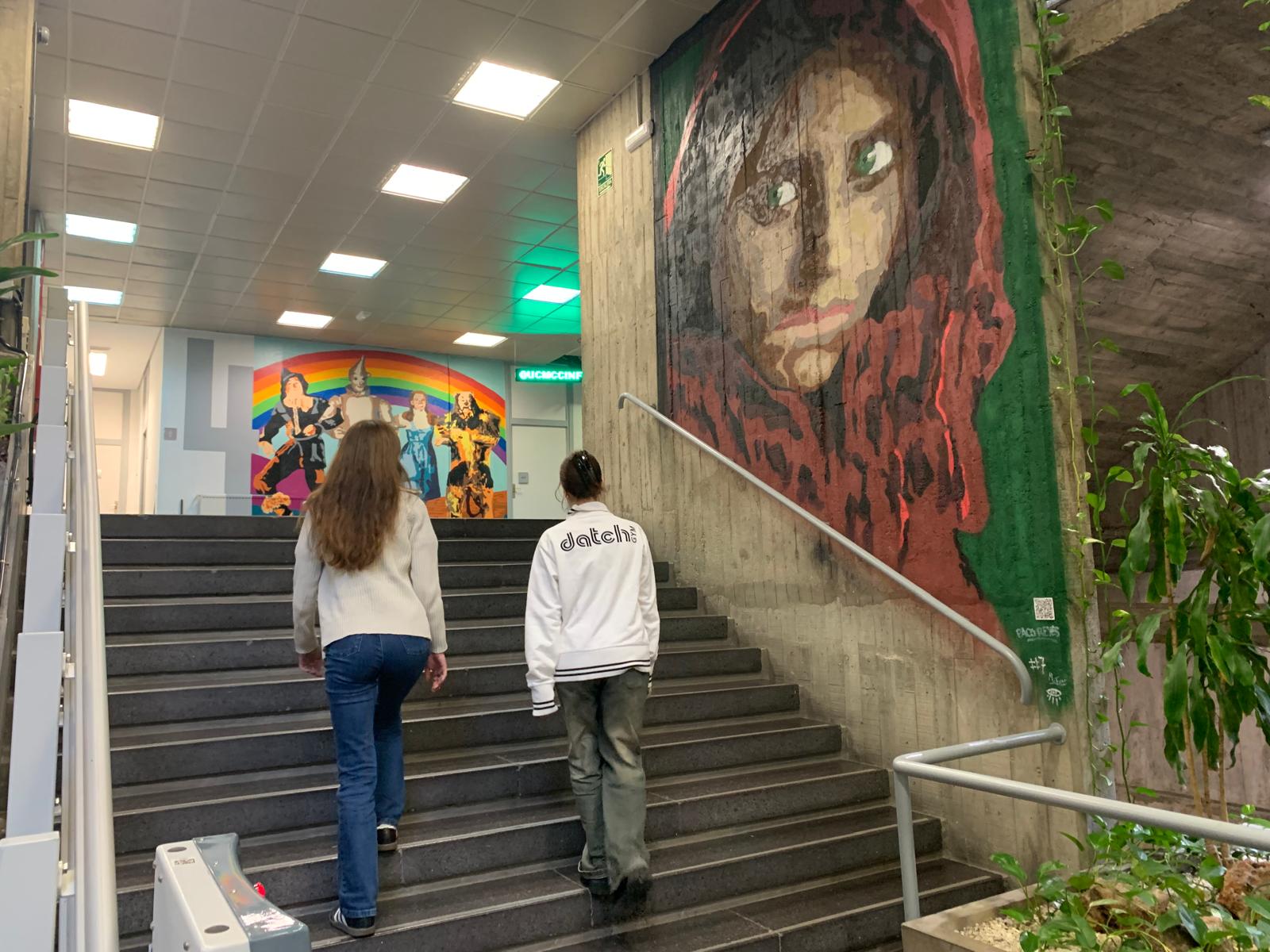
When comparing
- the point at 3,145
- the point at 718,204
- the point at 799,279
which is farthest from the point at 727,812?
the point at 3,145

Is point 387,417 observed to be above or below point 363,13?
below

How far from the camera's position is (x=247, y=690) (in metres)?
3.85

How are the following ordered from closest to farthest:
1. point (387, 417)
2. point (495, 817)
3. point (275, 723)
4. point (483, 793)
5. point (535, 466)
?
point (495, 817) → point (483, 793) → point (275, 723) → point (387, 417) → point (535, 466)

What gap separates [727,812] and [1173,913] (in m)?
1.73

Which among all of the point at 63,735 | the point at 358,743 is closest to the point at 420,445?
the point at 358,743

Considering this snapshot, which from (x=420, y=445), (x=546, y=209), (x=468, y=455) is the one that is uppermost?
(x=546, y=209)

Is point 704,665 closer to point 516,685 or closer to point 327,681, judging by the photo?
point 516,685

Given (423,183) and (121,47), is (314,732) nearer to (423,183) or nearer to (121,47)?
(121,47)

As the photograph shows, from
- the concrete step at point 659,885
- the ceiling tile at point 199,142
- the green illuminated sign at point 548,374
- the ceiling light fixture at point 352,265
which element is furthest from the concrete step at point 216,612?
the green illuminated sign at point 548,374

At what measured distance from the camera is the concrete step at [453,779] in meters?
3.11

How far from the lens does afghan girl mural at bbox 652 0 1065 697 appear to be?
407 cm

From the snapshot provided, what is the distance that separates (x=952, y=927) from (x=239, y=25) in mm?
6350

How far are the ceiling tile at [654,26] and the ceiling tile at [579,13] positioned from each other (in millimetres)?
105

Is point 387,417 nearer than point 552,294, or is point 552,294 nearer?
point 552,294
